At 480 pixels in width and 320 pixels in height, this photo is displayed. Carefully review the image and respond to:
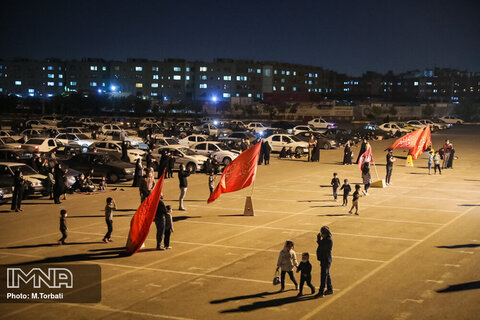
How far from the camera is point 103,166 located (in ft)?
92.1

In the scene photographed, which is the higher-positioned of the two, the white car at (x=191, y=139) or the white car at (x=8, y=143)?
the white car at (x=191, y=139)

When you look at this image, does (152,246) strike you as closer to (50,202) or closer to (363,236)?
(363,236)

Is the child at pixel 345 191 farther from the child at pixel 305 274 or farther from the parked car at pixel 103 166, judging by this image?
the parked car at pixel 103 166

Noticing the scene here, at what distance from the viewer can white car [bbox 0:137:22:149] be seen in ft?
122

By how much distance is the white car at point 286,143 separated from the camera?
4244cm

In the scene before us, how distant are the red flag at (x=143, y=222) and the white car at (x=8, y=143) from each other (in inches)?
996

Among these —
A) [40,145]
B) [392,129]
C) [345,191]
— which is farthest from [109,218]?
[392,129]

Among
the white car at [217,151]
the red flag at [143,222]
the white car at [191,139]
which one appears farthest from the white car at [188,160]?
the red flag at [143,222]

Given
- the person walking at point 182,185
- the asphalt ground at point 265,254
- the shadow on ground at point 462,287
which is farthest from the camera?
the person walking at point 182,185

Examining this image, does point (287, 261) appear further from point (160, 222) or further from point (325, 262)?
point (160, 222)

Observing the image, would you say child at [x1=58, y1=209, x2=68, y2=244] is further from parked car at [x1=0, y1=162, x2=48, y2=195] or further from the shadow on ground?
the shadow on ground

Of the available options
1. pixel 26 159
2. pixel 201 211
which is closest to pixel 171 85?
pixel 26 159

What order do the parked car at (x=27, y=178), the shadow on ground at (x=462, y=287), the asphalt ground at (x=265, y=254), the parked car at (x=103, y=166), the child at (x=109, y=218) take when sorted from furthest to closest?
the parked car at (x=103, y=166)
the parked car at (x=27, y=178)
the child at (x=109, y=218)
the shadow on ground at (x=462, y=287)
the asphalt ground at (x=265, y=254)

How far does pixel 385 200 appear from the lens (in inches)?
918
